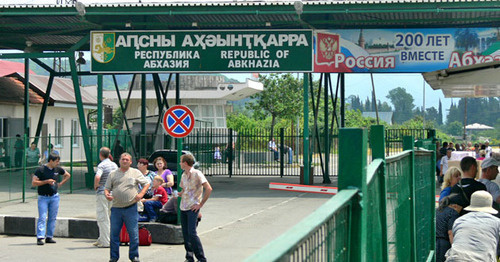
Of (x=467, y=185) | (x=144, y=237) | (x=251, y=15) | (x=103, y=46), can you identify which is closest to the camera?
(x=467, y=185)

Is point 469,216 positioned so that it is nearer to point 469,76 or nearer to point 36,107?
point 469,76

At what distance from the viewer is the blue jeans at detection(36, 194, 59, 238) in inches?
515

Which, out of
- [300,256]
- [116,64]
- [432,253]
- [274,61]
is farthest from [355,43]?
[300,256]

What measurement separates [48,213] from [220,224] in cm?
409

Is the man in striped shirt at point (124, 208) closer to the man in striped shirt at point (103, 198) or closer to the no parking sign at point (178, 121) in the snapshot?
the man in striped shirt at point (103, 198)

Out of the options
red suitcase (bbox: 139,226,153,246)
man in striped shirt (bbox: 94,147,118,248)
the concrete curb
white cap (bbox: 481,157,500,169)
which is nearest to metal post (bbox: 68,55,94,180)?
the concrete curb

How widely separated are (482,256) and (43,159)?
64.4 feet

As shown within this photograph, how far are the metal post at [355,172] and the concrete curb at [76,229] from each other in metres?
10.1

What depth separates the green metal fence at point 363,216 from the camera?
2.27 metres

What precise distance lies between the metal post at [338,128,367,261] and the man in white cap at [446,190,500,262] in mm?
3398

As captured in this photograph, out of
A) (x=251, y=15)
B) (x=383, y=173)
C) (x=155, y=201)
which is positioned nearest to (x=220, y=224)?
(x=155, y=201)

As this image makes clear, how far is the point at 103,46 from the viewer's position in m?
24.4

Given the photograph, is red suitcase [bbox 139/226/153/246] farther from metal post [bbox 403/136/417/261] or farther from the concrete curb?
metal post [bbox 403/136/417/261]

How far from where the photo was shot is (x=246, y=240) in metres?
13.3
